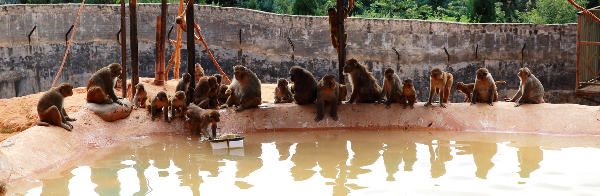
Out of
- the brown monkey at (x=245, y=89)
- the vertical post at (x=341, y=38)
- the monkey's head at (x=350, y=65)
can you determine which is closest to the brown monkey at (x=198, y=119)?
the brown monkey at (x=245, y=89)

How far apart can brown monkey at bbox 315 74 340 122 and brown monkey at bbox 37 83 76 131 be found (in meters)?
4.31

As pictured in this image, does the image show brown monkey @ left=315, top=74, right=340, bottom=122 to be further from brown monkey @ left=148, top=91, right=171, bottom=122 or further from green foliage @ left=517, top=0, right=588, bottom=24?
green foliage @ left=517, top=0, right=588, bottom=24

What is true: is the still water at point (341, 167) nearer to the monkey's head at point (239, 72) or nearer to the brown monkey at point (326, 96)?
the brown monkey at point (326, 96)

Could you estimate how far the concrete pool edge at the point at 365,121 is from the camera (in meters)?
9.13

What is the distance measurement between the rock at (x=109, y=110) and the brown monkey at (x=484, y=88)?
6393mm

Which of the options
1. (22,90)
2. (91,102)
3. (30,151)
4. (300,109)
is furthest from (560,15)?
(22,90)

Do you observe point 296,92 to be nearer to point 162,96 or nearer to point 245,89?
point 245,89

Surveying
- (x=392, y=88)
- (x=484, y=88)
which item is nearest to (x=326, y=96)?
(x=392, y=88)

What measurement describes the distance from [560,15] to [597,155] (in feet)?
44.9

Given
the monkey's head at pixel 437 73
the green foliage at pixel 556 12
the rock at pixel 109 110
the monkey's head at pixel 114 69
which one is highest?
the green foliage at pixel 556 12

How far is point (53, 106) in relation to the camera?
8109 mm

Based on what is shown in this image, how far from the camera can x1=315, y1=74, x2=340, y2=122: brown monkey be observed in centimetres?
1015

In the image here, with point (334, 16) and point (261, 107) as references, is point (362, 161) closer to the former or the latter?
point (261, 107)

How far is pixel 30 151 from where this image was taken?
24.1 ft
